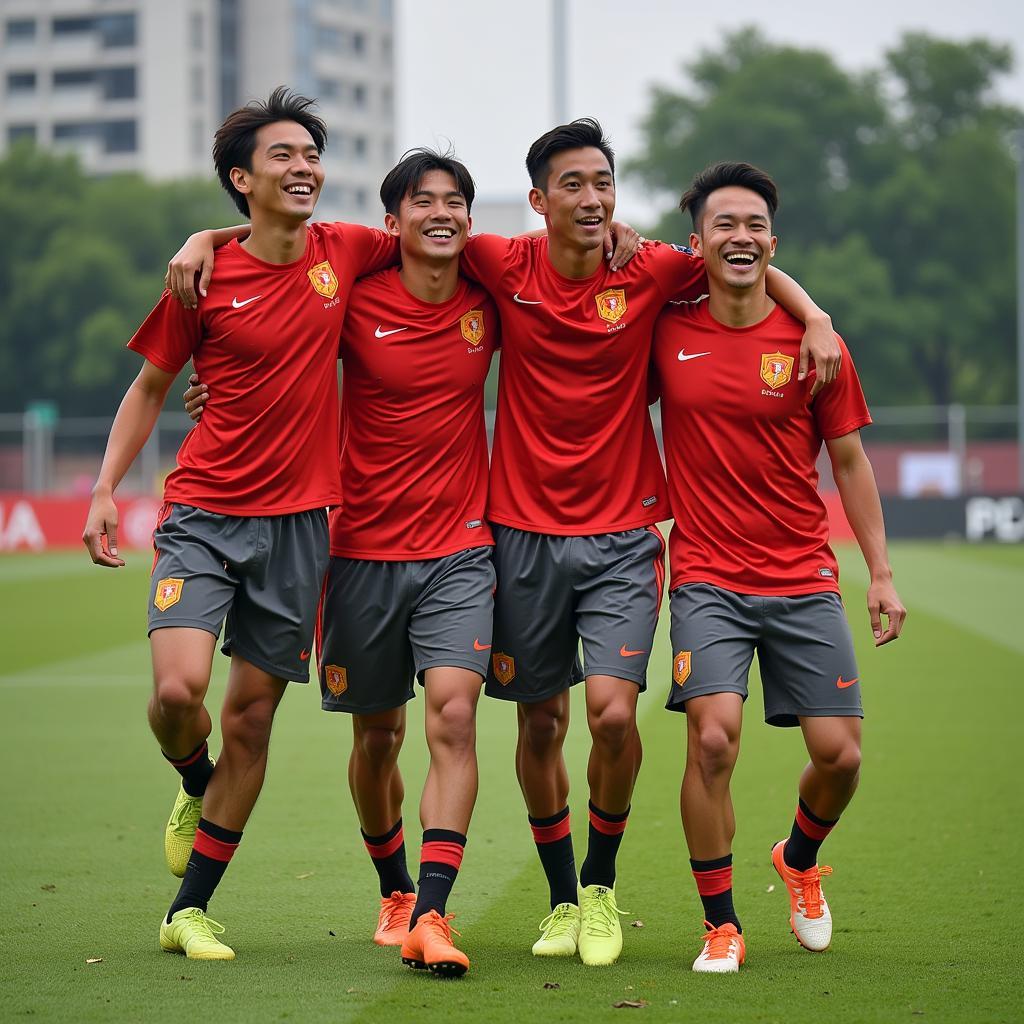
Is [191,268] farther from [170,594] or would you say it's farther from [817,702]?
[817,702]

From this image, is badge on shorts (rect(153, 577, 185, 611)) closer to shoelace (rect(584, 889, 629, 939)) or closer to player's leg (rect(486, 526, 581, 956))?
player's leg (rect(486, 526, 581, 956))

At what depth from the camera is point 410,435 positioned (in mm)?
5520

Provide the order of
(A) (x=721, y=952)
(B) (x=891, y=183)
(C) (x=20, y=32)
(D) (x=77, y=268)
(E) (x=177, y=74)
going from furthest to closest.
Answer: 1. (C) (x=20, y=32)
2. (E) (x=177, y=74)
3. (B) (x=891, y=183)
4. (D) (x=77, y=268)
5. (A) (x=721, y=952)

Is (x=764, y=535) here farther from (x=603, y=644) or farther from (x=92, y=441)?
(x=92, y=441)

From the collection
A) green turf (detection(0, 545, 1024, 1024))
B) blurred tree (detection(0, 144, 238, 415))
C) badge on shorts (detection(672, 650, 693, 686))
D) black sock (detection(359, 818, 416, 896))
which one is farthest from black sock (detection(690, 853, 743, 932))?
blurred tree (detection(0, 144, 238, 415))

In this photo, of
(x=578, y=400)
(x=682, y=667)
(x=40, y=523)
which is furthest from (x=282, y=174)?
(x=40, y=523)

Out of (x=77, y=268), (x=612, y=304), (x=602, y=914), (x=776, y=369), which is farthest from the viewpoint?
(x=77, y=268)

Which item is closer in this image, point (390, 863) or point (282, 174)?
point (282, 174)

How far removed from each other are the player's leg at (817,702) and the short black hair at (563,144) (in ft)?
5.58

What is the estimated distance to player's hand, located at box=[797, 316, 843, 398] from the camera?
5410mm

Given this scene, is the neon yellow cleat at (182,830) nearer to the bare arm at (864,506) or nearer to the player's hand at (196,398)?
the player's hand at (196,398)

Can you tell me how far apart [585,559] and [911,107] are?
5976cm

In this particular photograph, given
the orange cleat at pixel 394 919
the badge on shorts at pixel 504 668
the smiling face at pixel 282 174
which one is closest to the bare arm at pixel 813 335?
the badge on shorts at pixel 504 668

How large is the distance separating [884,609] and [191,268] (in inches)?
103
